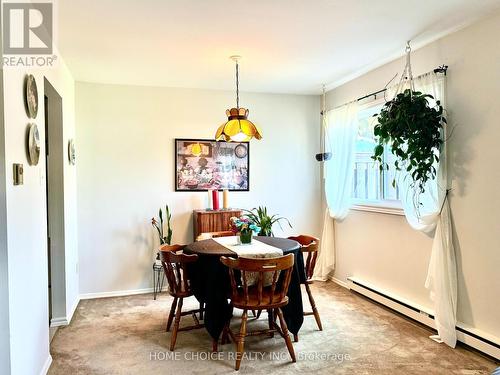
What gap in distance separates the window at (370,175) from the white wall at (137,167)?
1.09m

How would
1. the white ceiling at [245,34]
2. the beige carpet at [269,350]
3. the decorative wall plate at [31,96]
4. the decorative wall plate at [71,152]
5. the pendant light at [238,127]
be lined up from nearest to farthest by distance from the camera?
the decorative wall plate at [31,96] → the white ceiling at [245,34] → the beige carpet at [269,350] → the pendant light at [238,127] → the decorative wall plate at [71,152]

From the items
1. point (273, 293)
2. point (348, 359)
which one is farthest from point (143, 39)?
point (348, 359)

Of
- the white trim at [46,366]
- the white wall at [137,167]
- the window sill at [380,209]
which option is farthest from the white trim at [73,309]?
the window sill at [380,209]

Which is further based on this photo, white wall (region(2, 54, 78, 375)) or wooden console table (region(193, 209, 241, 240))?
wooden console table (region(193, 209, 241, 240))

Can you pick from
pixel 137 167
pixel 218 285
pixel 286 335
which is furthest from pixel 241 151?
pixel 286 335

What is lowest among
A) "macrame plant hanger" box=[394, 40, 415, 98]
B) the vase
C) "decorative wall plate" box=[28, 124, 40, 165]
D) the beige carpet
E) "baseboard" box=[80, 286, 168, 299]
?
the beige carpet

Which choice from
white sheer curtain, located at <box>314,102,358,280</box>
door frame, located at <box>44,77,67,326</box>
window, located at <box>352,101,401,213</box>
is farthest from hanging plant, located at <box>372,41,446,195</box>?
door frame, located at <box>44,77,67,326</box>

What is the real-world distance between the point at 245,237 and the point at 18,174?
1783 mm

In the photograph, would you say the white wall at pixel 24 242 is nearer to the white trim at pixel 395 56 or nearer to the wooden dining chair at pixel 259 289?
the wooden dining chair at pixel 259 289

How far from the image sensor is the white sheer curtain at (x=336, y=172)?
14.4 feet

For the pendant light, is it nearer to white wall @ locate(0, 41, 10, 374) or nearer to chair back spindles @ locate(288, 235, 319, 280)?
chair back spindles @ locate(288, 235, 319, 280)

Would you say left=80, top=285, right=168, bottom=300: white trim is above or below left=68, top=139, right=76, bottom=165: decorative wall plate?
below

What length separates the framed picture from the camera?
4.66 metres

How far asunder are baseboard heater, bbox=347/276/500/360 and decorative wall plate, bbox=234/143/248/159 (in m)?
1.99
